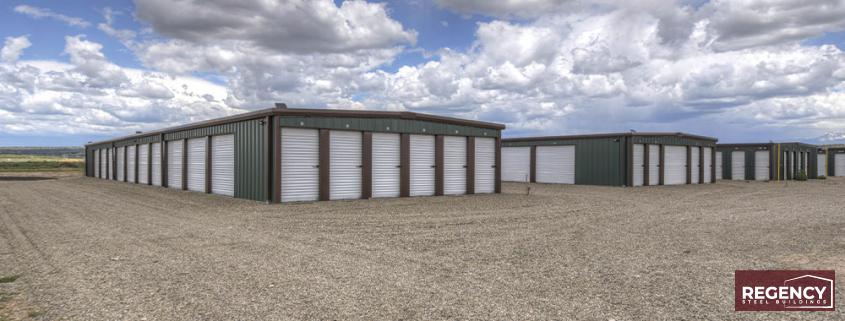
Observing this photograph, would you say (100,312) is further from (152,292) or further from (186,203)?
(186,203)

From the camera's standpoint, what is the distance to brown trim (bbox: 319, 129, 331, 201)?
63.1 feet

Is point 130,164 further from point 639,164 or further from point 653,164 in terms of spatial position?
point 653,164

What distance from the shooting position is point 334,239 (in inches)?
417

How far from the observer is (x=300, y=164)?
18875mm

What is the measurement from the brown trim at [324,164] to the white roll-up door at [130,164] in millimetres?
23831

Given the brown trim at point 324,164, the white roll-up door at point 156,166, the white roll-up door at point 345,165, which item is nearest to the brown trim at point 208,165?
the brown trim at point 324,164

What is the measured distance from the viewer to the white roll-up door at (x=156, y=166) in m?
30.4

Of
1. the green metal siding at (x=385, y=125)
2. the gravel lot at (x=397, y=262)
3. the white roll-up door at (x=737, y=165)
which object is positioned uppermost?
the green metal siding at (x=385, y=125)

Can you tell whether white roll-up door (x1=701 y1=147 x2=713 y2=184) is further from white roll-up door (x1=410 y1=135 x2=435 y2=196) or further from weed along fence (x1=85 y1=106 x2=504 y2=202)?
white roll-up door (x1=410 y1=135 x2=435 y2=196)

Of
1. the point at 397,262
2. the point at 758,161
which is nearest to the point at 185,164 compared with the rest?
the point at 397,262

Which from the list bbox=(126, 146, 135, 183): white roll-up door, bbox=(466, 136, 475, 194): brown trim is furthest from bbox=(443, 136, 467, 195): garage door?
bbox=(126, 146, 135, 183): white roll-up door

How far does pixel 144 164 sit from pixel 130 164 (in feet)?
14.4

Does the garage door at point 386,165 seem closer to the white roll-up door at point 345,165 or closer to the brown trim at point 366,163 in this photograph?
the brown trim at point 366,163

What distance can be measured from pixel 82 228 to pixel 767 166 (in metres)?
49.3
